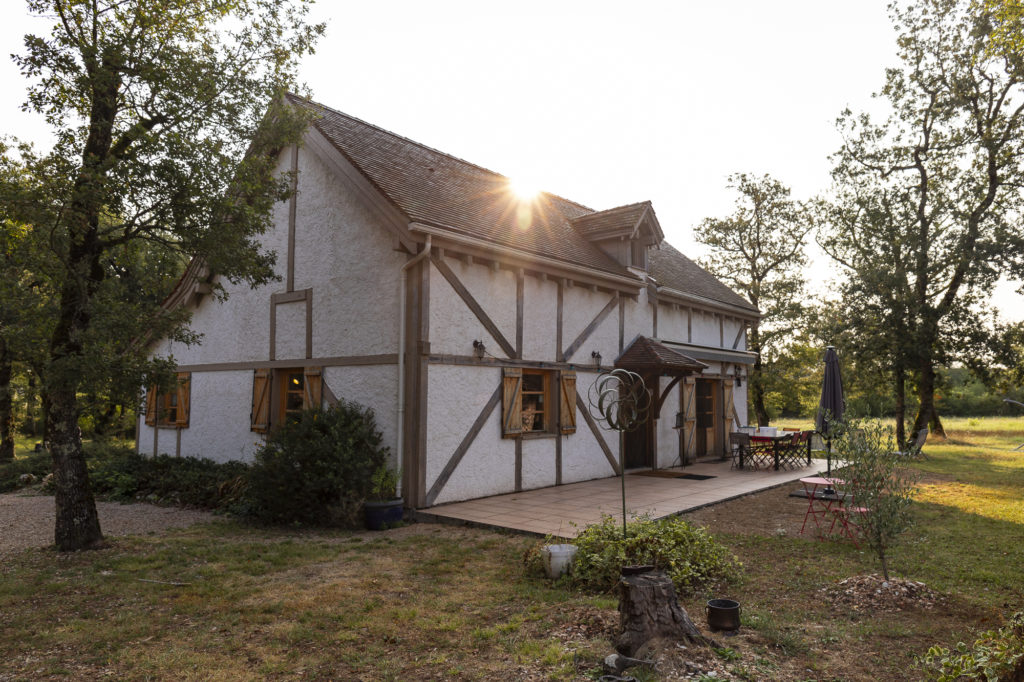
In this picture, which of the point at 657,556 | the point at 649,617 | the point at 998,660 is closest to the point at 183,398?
the point at 657,556

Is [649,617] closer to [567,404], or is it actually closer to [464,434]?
[464,434]

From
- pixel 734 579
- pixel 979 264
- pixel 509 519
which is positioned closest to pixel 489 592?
pixel 734 579

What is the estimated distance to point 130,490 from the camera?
39.9 ft

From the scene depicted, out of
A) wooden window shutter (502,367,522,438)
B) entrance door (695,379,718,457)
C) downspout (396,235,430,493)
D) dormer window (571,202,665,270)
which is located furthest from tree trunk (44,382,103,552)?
entrance door (695,379,718,457)

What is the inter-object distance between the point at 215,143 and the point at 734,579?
7.72 meters

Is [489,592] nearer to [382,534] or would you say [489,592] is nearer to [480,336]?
[382,534]

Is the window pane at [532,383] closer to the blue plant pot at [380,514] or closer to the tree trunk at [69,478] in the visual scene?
the blue plant pot at [380,514]

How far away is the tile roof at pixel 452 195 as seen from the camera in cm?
1060

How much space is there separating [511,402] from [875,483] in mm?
6058

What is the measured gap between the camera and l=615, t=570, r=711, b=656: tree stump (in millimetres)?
4184

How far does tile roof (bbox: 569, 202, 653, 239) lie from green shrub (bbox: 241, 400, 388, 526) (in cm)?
782

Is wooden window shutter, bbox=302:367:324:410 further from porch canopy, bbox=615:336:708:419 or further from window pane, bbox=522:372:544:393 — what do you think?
porch canopy, bbox=615:336:708:419

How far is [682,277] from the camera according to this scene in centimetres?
1780

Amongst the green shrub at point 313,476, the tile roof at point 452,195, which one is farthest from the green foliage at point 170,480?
the tile roof at point 452,195
